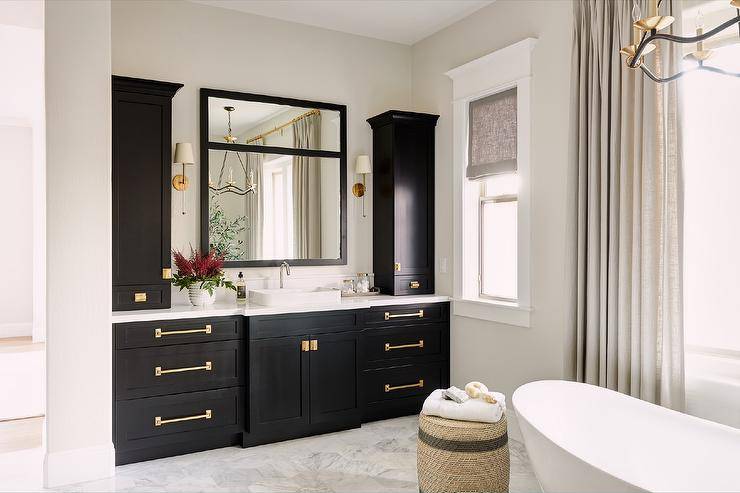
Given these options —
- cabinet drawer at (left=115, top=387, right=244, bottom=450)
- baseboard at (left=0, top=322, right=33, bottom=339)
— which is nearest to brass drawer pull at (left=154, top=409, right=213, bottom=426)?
cabinet drawer at (left=115, top=387, right=244, bottom=450)

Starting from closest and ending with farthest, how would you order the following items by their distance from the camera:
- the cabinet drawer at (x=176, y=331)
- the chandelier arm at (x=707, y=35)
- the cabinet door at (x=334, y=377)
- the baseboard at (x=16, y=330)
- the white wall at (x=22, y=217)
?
the chandelier arm at (x=707, y=35) < the cabinet drawer at (x=176, y=331) < the cabinet door at (x=334, y=377) < the white wall at (x=22, y=217) < the baseboard at (x=16, y=330)

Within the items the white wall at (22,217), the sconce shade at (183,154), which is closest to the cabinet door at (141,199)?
the sconce shade at (183,154)

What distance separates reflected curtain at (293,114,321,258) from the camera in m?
4.44

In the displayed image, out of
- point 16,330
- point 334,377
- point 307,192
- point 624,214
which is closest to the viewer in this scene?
point 624,214

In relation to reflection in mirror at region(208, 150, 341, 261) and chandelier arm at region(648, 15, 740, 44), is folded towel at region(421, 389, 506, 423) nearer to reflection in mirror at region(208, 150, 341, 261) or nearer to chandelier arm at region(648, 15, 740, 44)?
chandelier arm at region(648, 15, 740, 44)

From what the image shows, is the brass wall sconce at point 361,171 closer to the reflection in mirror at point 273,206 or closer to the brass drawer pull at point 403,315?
the reflection in mirror at point 273,206

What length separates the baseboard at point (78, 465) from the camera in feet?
10.1

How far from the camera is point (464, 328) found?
434 cm

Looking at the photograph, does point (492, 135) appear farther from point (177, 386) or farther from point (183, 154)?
point (177, 386)

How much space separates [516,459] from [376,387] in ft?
3.72

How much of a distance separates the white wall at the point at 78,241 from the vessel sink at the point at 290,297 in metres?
0.97

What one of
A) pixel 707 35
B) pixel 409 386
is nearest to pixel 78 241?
pixel 409 386

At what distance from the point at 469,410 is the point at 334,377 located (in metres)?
1.35

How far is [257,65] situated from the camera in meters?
4.30
